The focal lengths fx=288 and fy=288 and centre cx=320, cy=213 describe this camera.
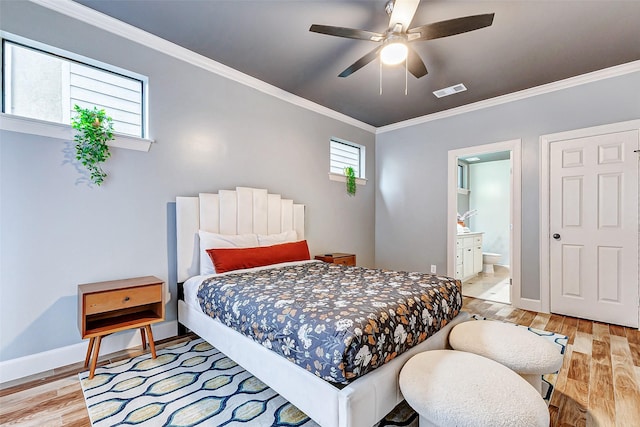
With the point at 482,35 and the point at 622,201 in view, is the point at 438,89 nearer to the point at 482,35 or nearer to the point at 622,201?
the point at 482,35

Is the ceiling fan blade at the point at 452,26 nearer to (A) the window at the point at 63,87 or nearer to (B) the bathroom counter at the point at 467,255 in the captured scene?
(A) the window at the point at 63,87

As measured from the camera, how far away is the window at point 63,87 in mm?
2068

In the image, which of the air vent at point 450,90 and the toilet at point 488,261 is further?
the toilet at point 488,261

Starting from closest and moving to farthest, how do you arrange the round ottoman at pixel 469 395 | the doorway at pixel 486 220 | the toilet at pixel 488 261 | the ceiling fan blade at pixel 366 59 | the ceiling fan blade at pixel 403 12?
the round ottoman at pixel 469 395 < the ceiling fan blade at pixel 403 12 < the ceiling fan blade at pixel 366 59 < the doorway at pixel 486 220 < the toilet at pixel 488 261

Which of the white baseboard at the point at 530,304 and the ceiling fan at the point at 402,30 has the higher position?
the ceiling fan at the point at 402,30

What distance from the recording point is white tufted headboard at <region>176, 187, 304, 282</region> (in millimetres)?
2721

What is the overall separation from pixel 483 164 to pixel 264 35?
5824 mm

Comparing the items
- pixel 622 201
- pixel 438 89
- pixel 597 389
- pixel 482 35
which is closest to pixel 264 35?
pixel 482 35

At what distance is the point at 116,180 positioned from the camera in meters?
2.41

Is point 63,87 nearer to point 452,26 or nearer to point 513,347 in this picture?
point 452,26

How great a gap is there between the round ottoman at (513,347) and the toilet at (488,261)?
15.2ft

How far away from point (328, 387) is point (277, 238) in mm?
2155

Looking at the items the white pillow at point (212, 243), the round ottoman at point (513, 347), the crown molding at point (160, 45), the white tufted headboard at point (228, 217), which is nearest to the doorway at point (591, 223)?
the round ottoman at point (513, 347)

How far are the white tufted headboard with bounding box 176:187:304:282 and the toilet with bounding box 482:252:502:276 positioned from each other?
14.4 feet
